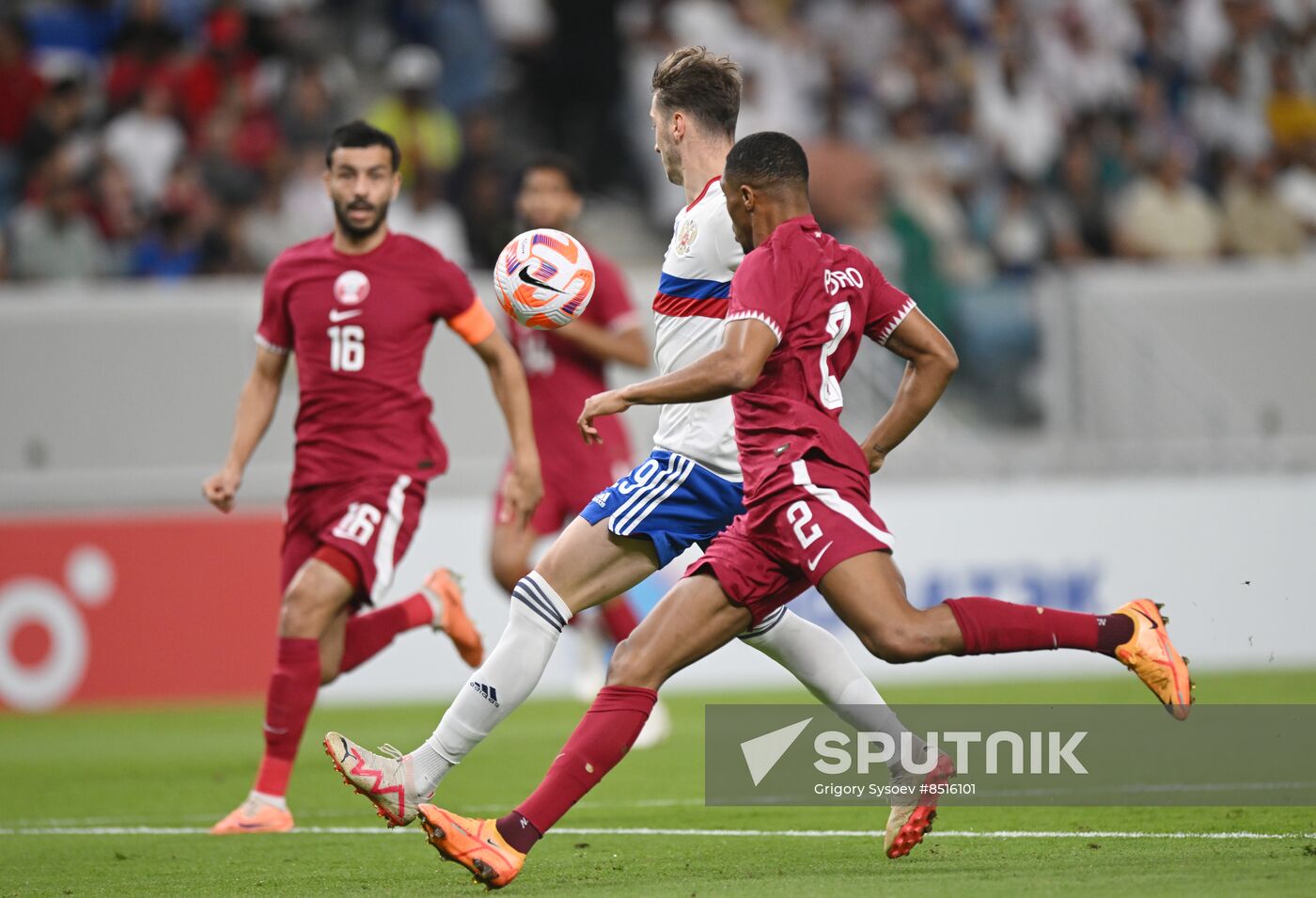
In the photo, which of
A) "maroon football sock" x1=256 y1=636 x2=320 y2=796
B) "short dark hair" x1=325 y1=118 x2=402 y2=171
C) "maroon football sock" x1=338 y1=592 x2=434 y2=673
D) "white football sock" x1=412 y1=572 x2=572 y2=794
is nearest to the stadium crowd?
"maroon football sock" x1=338 y1=592 x2=434 y2=673

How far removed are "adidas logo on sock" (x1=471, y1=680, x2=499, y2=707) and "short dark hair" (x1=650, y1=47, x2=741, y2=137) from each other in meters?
2.00

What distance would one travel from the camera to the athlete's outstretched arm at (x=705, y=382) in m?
5.43

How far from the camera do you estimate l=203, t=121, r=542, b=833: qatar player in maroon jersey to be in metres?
7.73

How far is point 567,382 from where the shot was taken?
10352 millimetres

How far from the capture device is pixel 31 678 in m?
12.7

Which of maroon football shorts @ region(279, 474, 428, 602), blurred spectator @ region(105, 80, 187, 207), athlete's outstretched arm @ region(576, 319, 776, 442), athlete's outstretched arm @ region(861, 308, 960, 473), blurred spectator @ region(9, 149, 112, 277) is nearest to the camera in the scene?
athlete's outstretched arm @ region(576, 319, 776, 442)

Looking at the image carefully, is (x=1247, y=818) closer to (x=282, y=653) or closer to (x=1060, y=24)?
(x=282, y=653)

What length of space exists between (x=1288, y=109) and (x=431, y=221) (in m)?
8.64

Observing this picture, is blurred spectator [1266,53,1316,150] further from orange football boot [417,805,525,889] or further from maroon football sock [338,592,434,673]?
orange football boot [417,805,525,889]

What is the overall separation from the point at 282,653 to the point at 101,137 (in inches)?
342

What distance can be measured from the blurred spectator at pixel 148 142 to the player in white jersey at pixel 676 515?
9.07 m

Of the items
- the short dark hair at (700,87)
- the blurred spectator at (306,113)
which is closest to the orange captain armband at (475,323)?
the short dark hair at (700,87)

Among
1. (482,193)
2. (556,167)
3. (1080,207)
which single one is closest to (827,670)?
(556,167)

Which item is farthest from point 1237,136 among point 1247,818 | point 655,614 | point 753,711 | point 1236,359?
point 655,614
